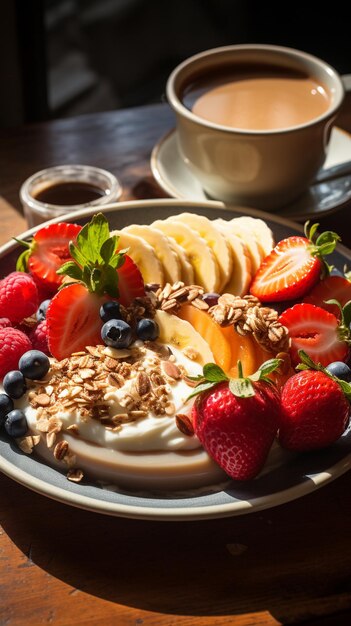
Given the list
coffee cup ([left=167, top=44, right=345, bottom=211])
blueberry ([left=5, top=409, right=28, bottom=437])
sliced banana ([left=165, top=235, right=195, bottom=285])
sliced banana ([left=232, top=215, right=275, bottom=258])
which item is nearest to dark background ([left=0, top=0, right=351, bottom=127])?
coffee cup ([left=167, top=44, right=345, bottom=211])

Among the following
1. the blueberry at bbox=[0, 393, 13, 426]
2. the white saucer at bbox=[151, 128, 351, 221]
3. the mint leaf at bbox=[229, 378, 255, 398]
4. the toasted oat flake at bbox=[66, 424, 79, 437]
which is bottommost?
the white saucer at bbox=[151, 128, 351, 221]

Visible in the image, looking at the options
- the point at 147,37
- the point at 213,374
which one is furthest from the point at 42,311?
the point at 147,37

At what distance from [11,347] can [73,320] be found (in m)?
0.10

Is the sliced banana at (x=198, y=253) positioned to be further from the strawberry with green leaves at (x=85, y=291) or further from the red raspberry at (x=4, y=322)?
the red raspberry at (x=4, y=322)

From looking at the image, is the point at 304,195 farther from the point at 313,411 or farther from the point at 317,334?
the point at 313,411

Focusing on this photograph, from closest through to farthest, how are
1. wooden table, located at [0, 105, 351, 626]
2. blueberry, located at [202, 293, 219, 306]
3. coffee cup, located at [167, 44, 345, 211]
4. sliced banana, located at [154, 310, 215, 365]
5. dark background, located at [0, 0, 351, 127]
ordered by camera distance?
wooden table, located at [0, 105, 351, 626] → sliced banana, located at [154, 310, 215, 365] → blueberry, located at [202, 293, 219, 306] → coffee cup, located at [167, 44, 345, 211] → dark background, located at [0, 0, 351, 127]

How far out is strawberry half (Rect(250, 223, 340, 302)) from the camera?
1.28 metres

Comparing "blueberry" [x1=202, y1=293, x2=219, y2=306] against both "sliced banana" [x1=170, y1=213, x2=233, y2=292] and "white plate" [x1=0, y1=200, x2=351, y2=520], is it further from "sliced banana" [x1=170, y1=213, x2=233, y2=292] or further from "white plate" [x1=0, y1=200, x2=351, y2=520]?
"white plate" [x1=0, y1=200, x2=351, y2=520]

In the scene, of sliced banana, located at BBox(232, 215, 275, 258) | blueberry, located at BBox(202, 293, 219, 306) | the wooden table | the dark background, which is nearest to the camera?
the wooden table

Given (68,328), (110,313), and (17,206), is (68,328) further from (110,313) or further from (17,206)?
(17,206)

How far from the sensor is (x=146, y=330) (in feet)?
3.90

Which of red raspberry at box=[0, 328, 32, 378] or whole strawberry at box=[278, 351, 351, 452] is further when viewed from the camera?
red raspberry at box=[0, 328, 32, 378]

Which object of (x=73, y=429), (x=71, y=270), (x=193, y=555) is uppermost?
(x=71, y=270)

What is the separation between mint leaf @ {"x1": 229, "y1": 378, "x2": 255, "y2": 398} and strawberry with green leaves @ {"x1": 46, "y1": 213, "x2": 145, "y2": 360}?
28cm
